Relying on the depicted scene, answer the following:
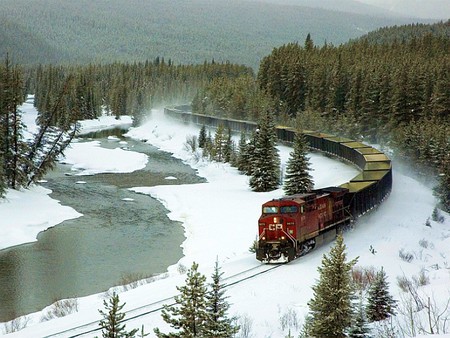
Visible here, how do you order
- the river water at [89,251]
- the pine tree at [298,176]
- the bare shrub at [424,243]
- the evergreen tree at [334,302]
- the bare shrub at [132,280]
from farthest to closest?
the pine tree at [298,176], the bare shrub at [424,243], the river water at [89,251], the bare shrub at [132,280], the evergreen tree at [334,302]

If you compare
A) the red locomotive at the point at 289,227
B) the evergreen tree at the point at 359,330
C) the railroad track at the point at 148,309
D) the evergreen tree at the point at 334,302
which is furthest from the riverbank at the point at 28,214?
the evergreen tree at the point at 359,330

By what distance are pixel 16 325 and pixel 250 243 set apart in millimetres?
15528

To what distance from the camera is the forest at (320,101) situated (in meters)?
48.1

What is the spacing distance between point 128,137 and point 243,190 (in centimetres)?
5873

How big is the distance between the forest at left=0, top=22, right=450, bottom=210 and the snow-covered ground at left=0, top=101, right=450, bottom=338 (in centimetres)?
377

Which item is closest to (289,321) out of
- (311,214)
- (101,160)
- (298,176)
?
(311,214)

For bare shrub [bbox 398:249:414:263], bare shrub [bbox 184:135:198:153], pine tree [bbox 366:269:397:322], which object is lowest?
bare shrub [bbox 184:135:198:153]

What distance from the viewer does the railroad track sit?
17141 mm

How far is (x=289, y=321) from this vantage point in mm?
16938

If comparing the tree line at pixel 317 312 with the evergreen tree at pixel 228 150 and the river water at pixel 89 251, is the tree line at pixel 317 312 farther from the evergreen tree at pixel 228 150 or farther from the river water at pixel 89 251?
the evergreen tree at pixel 228 150

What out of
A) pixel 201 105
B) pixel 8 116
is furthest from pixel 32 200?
pixel 201 105

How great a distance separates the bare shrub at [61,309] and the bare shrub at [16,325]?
2.27 ft

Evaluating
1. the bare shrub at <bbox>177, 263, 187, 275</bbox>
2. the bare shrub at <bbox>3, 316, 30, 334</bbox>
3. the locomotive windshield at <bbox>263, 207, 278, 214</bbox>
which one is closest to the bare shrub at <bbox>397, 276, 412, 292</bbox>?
the locomotive windshield at <bbox>263, 207, 278, 214</bbox>

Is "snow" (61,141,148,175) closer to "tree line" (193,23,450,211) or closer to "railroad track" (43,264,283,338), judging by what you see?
"tree line" (193,23,450,211)
